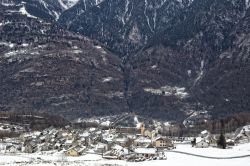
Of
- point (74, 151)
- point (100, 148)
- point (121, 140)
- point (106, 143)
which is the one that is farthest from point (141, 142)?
point (74, 151)

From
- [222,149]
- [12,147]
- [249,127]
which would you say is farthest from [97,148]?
[249,127]

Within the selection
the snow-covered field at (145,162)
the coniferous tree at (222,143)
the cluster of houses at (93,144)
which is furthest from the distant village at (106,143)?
the coniferous tree at (222,143)

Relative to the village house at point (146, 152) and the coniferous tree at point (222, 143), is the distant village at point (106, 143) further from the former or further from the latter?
the coniferous tree at point (222, 143)

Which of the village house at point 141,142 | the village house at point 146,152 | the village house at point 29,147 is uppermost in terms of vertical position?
the village house at point 146,152

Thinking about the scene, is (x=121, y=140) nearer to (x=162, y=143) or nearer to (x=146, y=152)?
(x=162, y=143)

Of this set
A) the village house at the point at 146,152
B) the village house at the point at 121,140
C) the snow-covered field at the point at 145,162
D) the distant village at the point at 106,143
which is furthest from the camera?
the village house at the point at 121,140

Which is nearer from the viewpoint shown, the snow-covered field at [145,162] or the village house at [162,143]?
the snow-covered field at [145,162]

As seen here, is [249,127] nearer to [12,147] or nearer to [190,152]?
[190,152]
